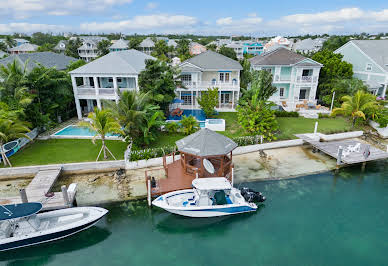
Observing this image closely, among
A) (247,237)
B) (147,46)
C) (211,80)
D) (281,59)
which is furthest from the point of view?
(147,46)

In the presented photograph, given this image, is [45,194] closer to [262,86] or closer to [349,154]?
[262,86]

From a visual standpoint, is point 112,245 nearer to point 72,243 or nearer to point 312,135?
point 72,243

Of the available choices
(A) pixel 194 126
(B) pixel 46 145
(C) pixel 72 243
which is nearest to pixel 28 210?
(C) pixel 72 243

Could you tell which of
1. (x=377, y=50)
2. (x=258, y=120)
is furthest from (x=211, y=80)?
(x=377, y=50)

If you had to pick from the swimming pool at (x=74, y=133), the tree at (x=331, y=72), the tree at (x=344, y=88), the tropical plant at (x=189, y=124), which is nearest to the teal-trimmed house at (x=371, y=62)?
the tree at (x=331, y=72)

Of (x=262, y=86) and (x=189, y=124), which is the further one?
(x=262, y=86)

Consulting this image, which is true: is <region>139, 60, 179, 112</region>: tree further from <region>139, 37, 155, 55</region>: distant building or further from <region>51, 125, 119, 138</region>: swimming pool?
<region>139, 37, 155, 55</region>: distant building
